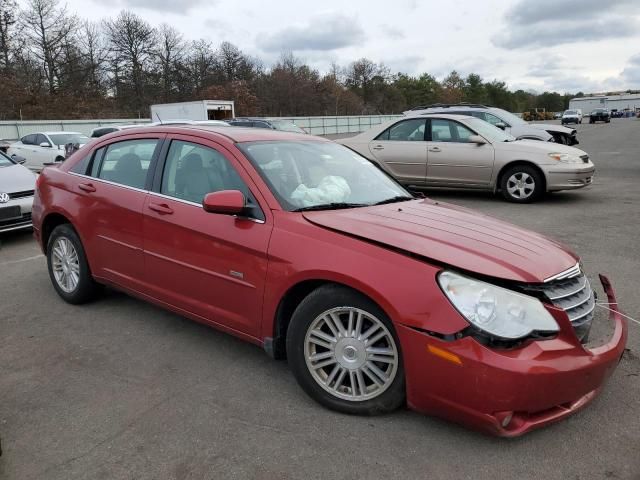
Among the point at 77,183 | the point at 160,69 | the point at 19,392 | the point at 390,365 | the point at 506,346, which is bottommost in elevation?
the point at 19,392

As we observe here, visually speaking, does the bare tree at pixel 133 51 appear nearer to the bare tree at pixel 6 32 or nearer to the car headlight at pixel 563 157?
the bare tree at pixel 6 32

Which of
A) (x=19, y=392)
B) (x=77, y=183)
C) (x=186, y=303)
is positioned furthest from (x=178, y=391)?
(x=77, y=183)

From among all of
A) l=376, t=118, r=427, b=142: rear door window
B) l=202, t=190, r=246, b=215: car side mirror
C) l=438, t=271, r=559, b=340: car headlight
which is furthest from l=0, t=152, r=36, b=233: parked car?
l=438, t=271, r=559, b=340: car headlight

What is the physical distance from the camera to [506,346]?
2.39 meters

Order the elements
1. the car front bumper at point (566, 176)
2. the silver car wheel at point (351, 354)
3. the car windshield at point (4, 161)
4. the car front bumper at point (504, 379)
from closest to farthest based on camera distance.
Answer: the car front bumper at point (504, 379), the silver car wheel at point (351, 354), the car windshield at point (4, 161), the car front bumper at point (566, 176)

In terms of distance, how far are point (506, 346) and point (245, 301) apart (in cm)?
153

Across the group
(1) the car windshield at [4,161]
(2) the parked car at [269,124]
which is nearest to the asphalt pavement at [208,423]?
(1) the car windshield at [4,161]

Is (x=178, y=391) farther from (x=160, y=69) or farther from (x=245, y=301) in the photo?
(x=160, y=69)

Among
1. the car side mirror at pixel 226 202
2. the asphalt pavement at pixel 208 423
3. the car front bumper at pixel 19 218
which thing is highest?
the car side mirror at pixel 226 202

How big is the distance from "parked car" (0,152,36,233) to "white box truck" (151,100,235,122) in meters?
21.5

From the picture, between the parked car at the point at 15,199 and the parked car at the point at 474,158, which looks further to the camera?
the parked car at the point at 474,158

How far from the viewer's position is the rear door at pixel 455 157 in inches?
374

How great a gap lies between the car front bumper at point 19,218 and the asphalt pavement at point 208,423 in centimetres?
332

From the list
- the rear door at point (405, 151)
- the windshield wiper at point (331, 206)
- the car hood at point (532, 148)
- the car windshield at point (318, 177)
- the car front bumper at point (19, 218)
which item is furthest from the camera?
the rear door at point (405, 151)
